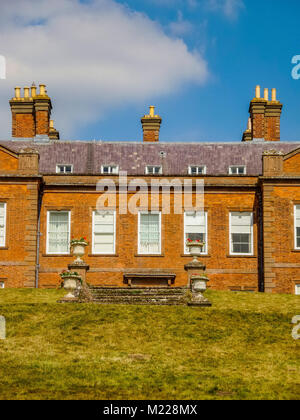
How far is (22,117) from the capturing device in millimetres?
37719

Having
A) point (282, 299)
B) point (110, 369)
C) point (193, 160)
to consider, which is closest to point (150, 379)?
point (110, 369)

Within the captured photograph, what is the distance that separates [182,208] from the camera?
30219 millimetres

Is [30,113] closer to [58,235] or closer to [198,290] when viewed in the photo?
[58,235]

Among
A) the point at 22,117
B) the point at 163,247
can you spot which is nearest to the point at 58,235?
the point at 163,247

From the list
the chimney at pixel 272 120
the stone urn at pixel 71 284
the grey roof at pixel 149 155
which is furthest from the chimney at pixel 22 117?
the stone urn at pixel 71 284

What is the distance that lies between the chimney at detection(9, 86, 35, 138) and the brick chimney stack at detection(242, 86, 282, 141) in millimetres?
12399

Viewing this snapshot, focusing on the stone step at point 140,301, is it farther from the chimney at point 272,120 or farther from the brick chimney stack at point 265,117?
the chimney at point 272,120

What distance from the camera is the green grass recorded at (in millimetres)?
12680

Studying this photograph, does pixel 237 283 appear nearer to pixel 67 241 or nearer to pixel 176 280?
pixel 176 280

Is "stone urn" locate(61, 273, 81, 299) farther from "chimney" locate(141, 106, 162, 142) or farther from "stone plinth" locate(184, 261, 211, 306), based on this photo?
"chimney" locate(141, 106, 162, 142)

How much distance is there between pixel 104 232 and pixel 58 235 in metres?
2.08

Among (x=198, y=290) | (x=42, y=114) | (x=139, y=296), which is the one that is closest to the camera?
(x=198, y=290)

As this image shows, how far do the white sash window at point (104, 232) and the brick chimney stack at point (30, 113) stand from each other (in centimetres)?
840
